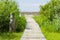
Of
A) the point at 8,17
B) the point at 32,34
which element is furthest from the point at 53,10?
the point at 32,34

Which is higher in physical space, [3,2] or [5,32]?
[3,2]

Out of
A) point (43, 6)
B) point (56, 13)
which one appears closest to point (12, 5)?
point (56, 13)

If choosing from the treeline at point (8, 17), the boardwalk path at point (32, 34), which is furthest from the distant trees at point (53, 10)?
the treeline at point (8, 17)

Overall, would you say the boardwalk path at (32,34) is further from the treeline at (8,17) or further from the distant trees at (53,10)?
the distant trees at (53,10)

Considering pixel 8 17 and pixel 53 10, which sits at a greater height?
pixel 53 10

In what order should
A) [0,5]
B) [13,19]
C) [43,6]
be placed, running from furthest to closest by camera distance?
[43,6]
[13,19]
[0,5]

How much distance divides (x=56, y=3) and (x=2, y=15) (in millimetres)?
9237

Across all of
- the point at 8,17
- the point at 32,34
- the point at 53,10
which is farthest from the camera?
the point at 53,10

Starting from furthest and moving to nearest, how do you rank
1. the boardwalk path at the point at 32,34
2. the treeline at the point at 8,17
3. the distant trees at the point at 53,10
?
the distant trees at the point at 53,10
the treeline at the point at 8,17
the boardwalk path at the point at 32,34

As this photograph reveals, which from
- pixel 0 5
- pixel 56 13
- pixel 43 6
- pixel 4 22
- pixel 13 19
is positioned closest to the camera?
pixel 0 5

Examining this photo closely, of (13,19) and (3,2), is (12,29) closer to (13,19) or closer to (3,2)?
(13,19)

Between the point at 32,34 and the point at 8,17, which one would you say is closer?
the point at 32,34

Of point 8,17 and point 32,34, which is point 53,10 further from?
point 32,34

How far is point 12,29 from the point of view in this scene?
909 inches
